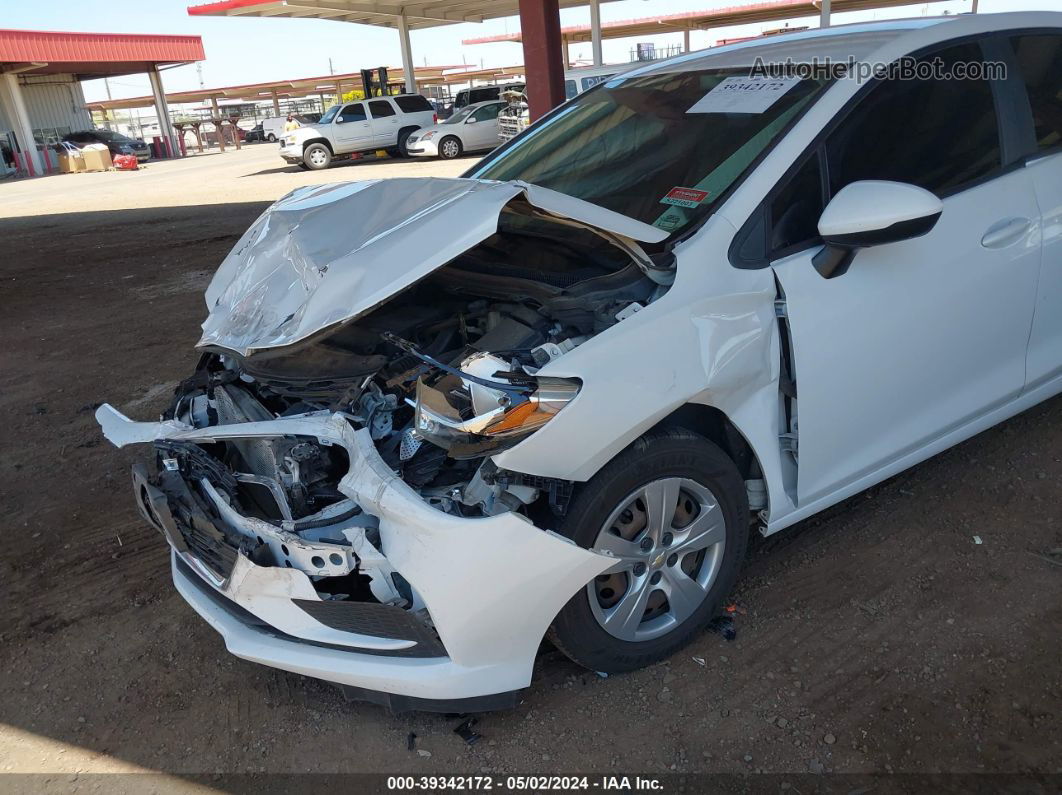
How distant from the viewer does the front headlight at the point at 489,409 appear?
2.08 meters

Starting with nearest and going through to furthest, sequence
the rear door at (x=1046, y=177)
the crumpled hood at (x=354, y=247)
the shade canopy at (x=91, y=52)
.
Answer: the crumpled hood at (x=354, y=247), the rear door at (x=1046, y=177), the shade canopy at (x=91, y=52)

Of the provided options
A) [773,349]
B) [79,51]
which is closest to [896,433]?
[773,349]

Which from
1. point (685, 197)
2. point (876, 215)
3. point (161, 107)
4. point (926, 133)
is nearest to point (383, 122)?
point (161, 107)

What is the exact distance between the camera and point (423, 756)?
229 cm

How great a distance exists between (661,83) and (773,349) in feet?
4.95

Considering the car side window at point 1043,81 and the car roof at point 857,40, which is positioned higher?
the car roof at point 857,40

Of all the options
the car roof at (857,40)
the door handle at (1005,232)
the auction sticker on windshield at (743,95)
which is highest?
the car roof at (857,40)

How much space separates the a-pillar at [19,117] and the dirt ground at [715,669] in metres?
34.8

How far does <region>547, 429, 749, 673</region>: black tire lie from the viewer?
217 cm

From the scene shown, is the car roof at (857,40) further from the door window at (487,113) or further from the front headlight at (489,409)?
the door window at (487,113)

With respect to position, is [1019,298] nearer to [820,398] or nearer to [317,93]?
[820,398]

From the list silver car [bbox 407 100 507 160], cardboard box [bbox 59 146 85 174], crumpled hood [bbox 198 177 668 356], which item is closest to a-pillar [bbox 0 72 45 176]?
cardboard box [bbox 59 146 85 174]

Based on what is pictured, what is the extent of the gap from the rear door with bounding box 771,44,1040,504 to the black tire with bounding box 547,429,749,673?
0.92 ft

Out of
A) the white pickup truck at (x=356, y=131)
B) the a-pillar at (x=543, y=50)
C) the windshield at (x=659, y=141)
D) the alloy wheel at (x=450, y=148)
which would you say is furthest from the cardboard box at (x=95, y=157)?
the windshield at (x=659, y=141)
